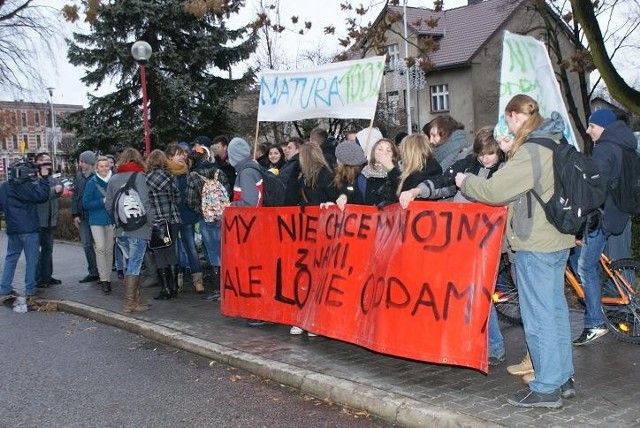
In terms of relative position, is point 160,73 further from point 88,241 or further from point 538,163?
point 538,163

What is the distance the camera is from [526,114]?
4727mm

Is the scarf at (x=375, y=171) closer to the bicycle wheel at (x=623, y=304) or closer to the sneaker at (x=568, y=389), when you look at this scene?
the bicycle wheel at (x=623, y=304)

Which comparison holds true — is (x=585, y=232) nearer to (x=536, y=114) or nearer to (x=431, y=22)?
(x=536, y=114)

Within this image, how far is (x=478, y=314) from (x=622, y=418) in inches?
43.1

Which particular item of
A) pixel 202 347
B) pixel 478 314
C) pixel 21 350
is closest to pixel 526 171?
pixel 478 314

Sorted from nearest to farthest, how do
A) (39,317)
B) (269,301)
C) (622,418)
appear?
(622,418) → (269,301) → (39,317)

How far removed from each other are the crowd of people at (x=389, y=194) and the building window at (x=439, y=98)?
118 ft

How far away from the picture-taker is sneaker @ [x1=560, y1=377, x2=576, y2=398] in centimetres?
484

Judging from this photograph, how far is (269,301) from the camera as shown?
7.29 metres

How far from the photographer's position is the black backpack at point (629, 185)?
6.09 meters

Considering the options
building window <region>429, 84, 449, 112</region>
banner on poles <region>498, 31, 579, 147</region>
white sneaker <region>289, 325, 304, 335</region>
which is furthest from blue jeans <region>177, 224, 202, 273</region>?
building window <region>429, 84, 449, 112</region>

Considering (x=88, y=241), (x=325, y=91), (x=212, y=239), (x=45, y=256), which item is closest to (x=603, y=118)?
(x=325, y=91)

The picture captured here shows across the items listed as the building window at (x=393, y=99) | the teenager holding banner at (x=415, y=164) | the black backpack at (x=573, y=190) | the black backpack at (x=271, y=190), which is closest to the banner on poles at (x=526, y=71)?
the teenager holding banner at (x=415, y=164)

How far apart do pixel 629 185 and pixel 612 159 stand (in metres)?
0.28
